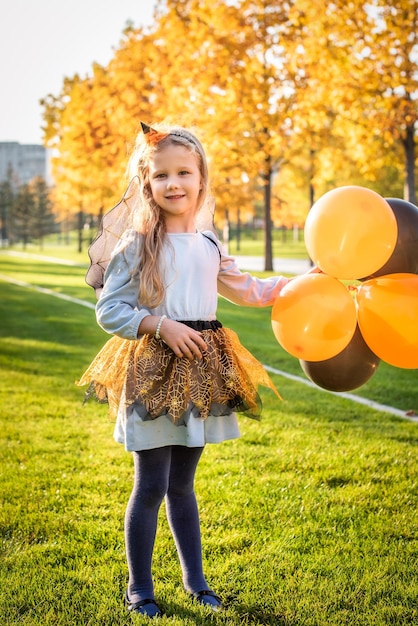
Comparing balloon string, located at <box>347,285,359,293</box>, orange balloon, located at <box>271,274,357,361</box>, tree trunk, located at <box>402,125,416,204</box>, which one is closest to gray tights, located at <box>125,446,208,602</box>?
orange balloon, located at <box>271,274,357,361</box>

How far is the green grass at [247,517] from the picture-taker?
2500 mm

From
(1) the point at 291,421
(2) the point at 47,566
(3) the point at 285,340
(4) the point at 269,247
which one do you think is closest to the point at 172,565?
(2) the point at 47,566

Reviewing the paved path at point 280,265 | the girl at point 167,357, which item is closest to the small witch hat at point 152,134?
the girl at point 167,357

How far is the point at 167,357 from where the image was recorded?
7.94ft

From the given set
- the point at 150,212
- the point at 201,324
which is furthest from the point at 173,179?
the point at 201,324

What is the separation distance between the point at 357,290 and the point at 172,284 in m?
0.84

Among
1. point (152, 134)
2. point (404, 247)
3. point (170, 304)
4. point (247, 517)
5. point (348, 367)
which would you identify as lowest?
point (247, 517)

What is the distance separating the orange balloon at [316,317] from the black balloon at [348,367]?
3.5 inches

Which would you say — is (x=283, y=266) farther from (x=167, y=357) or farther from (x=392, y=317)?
(x=167, y=357)

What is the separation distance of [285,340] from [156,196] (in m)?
0.78

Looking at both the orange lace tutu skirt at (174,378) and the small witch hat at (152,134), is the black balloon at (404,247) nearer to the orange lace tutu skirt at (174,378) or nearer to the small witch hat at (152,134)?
the orange lace tutu skirt at (174,378)

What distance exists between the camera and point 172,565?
111 inches

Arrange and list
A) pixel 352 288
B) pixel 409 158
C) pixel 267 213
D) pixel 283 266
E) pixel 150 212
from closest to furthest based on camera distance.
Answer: pixel 150 212 → pixel 352 288 → pixel 409 158 → pixel 267 213 → pixel 283 266

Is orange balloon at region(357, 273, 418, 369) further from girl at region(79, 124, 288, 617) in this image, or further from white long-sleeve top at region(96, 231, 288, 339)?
white long-sleeve top at region(96, 231, 288, 339)
